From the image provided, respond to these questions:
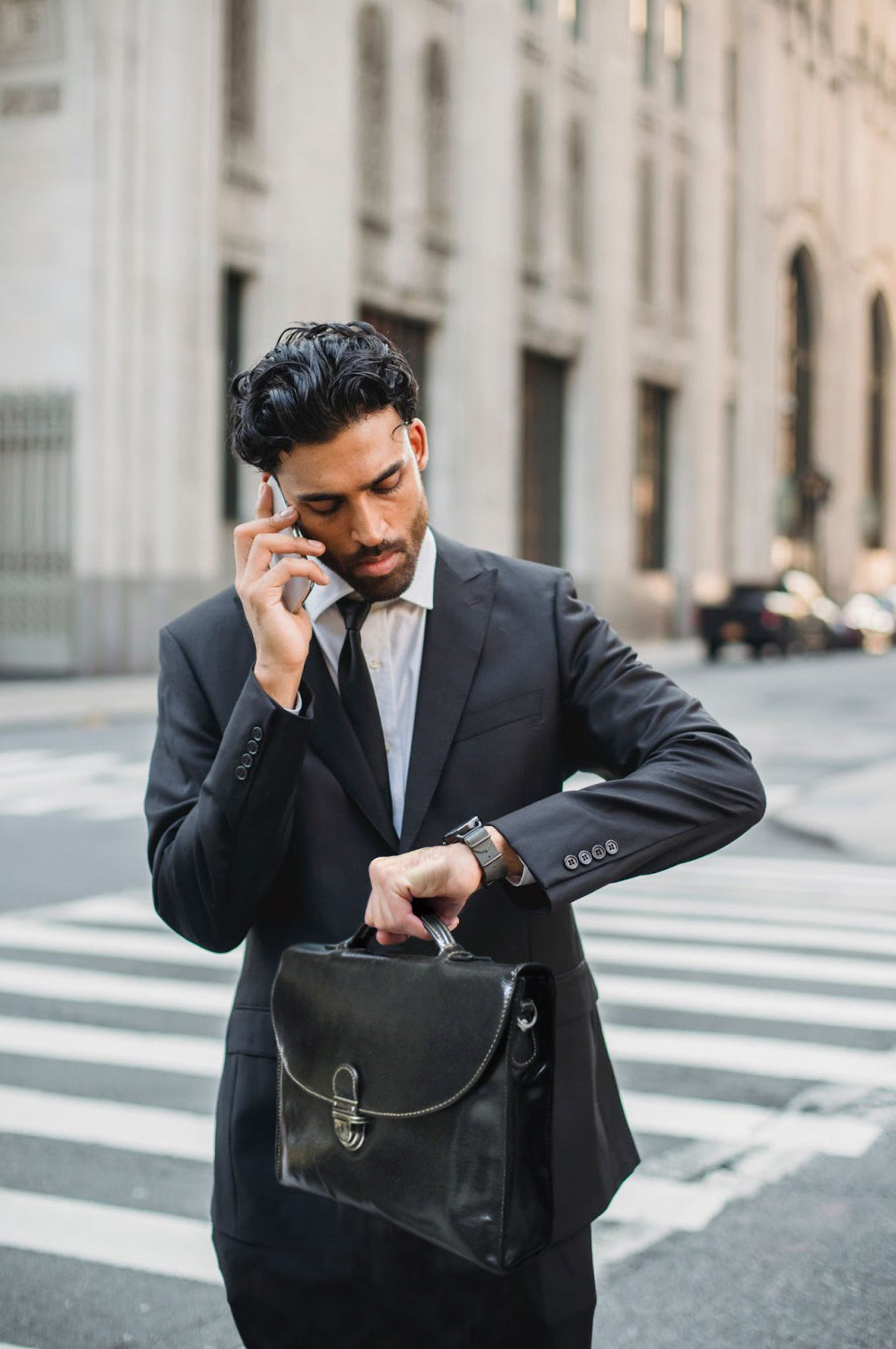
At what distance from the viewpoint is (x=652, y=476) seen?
149 feet

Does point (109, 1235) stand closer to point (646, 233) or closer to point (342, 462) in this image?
point (342, 462)

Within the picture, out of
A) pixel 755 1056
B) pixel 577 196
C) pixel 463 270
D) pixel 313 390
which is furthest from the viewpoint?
pixel 577 196

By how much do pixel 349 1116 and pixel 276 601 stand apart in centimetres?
68

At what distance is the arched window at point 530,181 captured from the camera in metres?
38.9

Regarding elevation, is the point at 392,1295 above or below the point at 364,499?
below

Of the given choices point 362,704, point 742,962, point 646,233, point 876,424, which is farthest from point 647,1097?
point 876,424

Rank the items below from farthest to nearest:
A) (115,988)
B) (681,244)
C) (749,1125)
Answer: (681,244)
(115,988)
(749,1125)

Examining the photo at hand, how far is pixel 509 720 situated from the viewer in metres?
2.73

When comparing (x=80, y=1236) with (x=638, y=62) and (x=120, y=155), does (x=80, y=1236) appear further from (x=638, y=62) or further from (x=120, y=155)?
(x=638, y=62)

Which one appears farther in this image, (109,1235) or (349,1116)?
(109,1235)

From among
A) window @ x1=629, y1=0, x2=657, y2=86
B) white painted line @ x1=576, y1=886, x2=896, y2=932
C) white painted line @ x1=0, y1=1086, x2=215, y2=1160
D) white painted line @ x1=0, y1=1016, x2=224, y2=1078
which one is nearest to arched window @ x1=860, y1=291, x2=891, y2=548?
window @ x1=629, y1=0, x2=657, y2=86

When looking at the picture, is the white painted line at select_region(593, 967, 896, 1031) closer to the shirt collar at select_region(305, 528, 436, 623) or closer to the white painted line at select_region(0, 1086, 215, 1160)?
the white painted line at select_region(0, 1086, 215, 1160)

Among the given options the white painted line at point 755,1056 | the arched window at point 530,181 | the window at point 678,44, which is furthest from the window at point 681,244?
the white painted line at point 755,1056

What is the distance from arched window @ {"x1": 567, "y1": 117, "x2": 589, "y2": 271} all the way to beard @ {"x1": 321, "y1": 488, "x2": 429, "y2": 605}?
129 feet
